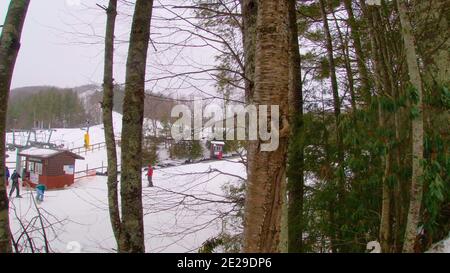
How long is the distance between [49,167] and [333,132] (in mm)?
18047

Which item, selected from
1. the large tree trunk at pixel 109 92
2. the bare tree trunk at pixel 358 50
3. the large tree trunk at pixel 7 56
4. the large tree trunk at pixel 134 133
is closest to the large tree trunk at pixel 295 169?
the bare tree trunk at pixel 358 50

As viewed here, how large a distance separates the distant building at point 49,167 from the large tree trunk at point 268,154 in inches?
787

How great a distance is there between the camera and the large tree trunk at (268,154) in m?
1.70

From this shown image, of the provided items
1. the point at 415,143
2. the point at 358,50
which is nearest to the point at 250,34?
the point at 415,143

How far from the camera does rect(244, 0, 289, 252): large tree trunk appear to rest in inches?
67.0

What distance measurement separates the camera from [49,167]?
19.2 meters

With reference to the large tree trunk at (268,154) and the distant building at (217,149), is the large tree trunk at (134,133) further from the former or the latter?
the distant building at (217,149)

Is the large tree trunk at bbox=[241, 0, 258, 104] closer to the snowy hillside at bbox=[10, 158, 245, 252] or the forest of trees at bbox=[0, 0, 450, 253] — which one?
the forest of trees at bbox=[0, 0, 450, 253]

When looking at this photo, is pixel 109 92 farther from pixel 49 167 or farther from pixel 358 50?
pixel 49 167

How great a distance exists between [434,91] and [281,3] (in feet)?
6.67

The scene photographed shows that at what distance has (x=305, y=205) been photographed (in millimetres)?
5520

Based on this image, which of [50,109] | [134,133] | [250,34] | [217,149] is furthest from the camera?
[50,109]
